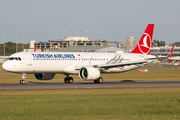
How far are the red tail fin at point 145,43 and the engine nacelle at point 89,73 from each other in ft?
44.0

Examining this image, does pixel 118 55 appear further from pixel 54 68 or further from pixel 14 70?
pixel 14 70

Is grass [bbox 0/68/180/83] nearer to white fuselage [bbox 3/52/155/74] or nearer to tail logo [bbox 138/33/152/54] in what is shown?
tail logo [bbox 138/33/152/54]

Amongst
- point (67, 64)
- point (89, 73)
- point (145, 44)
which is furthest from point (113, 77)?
point (89, 73)

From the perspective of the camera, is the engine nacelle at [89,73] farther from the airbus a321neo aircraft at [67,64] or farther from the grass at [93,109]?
the grass at [93,109]

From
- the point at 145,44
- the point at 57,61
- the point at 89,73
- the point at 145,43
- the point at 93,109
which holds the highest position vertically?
the point at 145,43

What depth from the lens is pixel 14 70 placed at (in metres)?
39.3

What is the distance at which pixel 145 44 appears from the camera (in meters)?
53.8

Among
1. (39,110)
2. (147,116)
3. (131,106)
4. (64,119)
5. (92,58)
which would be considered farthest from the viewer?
(92,58)

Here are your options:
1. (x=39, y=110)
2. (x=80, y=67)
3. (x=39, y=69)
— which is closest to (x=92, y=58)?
(x=80, y=67)

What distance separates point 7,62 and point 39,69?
4236 millimetres

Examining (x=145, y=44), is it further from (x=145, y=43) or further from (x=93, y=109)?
(x=93, y=109)

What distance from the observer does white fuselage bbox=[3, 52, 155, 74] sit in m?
40.0

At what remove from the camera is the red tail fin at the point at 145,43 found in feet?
175

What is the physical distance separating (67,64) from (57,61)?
65.2 inches
